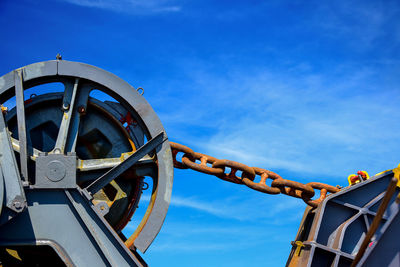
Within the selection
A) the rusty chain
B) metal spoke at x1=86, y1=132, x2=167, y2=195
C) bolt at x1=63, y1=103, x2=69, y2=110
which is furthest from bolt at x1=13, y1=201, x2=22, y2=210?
the rusty chain

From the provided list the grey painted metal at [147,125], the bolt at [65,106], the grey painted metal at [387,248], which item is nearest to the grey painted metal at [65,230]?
the grey painted metal at [147,125]

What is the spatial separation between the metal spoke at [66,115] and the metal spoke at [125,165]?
1.67ft

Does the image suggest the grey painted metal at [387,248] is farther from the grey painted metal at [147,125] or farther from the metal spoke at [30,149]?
the metal spoke at [30,149]

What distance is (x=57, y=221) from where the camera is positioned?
4.79 m

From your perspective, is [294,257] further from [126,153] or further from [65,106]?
[65,106]

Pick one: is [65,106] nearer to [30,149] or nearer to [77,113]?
[77,113]

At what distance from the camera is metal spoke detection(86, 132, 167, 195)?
5.00m

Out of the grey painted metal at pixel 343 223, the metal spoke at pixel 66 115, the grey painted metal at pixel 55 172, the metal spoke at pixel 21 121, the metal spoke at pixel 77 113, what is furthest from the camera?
the grey painted metal at pixel 343 223

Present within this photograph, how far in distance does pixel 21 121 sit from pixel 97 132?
0.87m

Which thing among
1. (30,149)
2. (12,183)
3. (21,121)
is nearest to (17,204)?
(12,183)

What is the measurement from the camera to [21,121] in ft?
16.5

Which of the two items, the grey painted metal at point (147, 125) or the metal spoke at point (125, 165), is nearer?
the metal spoke at point (125, 165)

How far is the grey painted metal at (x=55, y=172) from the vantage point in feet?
15.7

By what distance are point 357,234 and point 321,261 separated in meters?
0.55
